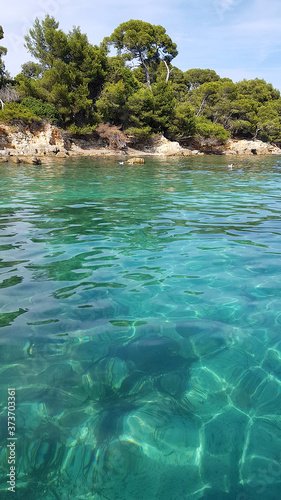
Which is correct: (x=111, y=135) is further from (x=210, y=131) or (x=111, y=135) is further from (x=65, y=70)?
(x=210, y=131)

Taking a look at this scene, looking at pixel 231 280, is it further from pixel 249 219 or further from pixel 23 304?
pixel 249 219

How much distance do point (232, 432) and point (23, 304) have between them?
238cm

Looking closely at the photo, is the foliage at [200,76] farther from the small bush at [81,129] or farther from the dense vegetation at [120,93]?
the small bush at [81,129]

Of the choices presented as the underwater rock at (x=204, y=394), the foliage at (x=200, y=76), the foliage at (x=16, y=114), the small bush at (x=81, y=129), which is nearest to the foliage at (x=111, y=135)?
the small bush at (x=81, y=129)

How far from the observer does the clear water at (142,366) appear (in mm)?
1764

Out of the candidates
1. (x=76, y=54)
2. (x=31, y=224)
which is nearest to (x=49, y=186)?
(x=31, y=224)

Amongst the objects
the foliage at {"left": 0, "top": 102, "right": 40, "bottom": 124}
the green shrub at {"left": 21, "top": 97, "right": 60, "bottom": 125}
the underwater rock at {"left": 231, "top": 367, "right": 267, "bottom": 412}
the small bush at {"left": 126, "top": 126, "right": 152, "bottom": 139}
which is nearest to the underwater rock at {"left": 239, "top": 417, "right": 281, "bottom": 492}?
the underwater rock at {"left": 231, "top": 367, "right": 267, "bottom": 412}

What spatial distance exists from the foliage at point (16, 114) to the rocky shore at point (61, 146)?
83cm

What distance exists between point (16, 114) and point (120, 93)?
41.7ft

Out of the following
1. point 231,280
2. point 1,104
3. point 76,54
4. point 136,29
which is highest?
point 136,29

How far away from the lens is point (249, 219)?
7.22 metres

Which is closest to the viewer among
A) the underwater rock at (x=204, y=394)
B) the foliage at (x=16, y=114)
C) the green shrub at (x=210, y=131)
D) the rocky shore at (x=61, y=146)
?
the underwater rock at (x=204, y=394)

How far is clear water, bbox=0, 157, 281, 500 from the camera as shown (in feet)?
5.79

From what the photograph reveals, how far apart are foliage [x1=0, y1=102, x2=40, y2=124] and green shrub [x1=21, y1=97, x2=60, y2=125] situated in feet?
2.87
